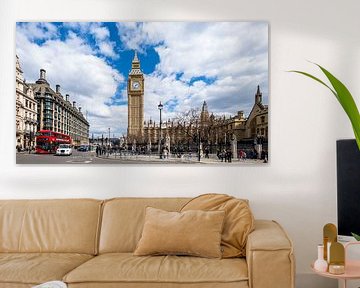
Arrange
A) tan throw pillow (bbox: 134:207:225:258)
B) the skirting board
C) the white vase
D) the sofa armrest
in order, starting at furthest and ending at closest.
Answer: the skirting board
tan throw pillow (bbox: 134:207:225:258)
the white vase
the sofa armrest

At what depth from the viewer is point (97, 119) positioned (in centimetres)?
432

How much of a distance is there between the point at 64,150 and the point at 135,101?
2.36 ft

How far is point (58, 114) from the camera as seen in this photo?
4.38m

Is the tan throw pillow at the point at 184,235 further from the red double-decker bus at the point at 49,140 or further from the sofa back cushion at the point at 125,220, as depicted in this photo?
the red double-decker bus at the point at 49,140

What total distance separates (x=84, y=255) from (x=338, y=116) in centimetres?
223

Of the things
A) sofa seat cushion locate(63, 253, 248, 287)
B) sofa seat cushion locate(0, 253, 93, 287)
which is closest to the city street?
sofa seat cushion locate(0, 253, 93, 287)

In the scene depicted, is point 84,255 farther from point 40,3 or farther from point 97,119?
point 40,3

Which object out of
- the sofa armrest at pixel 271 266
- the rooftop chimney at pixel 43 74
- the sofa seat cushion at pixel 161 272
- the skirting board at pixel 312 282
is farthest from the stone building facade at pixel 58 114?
the skirting board at pixel 312 282

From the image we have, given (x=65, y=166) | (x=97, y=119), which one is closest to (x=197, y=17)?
(x=97, y=119)

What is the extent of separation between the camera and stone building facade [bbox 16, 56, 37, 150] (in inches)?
168

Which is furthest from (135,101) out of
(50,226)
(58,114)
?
(50,226)

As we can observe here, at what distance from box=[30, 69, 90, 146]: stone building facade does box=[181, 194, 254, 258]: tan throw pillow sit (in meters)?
1.15

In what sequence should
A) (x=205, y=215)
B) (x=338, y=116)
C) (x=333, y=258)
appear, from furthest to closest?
(x=338, y=116) < (x=205, y=215) < (x=333, y=258)

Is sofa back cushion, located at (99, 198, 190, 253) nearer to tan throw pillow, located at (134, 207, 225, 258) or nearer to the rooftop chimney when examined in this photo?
tan throw pillow, located at (134, 207, 225, 258)
